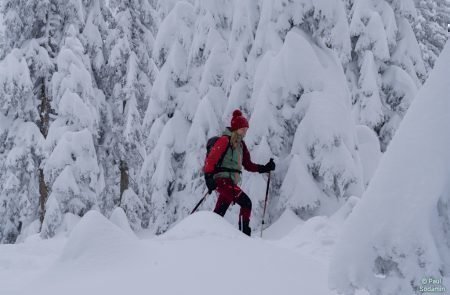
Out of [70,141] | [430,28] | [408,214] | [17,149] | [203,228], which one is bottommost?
[17,149]

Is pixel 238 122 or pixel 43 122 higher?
pixel 238 122

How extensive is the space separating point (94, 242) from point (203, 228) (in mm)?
1502

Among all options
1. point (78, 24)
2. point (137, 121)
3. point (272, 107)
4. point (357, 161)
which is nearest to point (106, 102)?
point (137, 121)

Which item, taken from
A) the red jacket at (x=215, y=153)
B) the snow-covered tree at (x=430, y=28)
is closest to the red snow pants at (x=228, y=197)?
the red jacket at (x=215, y=153)

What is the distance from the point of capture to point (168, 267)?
4.57 metres

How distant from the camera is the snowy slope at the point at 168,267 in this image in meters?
4.20

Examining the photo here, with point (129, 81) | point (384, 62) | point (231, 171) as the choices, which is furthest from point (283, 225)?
point (129, 81)

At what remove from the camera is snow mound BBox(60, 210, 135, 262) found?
484cm

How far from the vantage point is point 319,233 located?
7.78 m

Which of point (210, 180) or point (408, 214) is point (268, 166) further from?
point (408, 214)

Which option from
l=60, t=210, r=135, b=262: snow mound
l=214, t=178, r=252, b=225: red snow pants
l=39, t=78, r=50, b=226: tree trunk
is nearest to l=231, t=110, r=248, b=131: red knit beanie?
l=214, t=178, r=252, b=225: red snow pants

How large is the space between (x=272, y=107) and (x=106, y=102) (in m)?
10.9

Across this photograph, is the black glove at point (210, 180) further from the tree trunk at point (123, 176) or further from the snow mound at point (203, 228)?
the tree trunk at point (123, 176)

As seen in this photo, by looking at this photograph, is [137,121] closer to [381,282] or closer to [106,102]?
[106,102]
